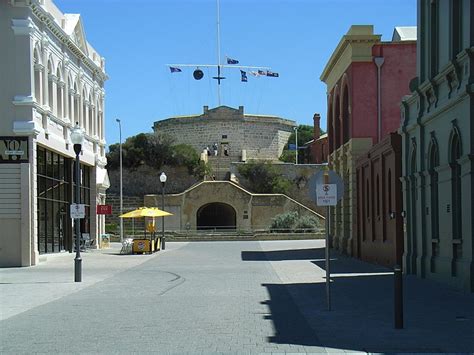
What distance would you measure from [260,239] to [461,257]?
38.4 metres

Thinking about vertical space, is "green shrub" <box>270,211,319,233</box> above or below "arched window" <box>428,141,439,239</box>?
below

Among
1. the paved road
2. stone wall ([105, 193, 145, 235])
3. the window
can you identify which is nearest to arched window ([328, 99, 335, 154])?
the window

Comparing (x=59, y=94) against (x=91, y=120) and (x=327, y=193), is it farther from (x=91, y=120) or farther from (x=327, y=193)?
(x=327, y=193)

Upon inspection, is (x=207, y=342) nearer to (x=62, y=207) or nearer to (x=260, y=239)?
(x=62, y=207)

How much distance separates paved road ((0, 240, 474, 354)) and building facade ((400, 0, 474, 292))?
2.97ft

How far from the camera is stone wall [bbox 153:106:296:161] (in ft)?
301

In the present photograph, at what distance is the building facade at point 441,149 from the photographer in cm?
1562

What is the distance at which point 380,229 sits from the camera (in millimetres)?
26688

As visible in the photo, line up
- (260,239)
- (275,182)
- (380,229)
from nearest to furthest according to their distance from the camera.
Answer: (380,229)
(260,239)
(275,182)

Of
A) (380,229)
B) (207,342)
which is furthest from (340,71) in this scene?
(207,342)

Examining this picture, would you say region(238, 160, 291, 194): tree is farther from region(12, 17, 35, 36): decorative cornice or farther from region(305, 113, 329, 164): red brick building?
region(12, 17, 35, 36): decorative cornice

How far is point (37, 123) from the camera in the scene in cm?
2823

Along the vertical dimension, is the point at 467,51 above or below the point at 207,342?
above

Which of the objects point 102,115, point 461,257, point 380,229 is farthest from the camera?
point 102,115
